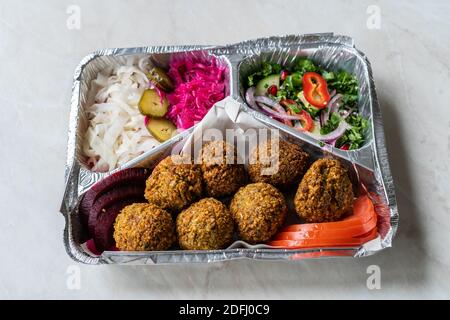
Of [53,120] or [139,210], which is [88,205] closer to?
[139,210]

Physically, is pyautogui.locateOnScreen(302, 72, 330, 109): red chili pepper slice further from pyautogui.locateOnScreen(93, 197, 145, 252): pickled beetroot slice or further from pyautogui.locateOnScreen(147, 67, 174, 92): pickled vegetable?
pyautogui.locateOnScreen(93, 197, 145, 252): pickled beetroot slice

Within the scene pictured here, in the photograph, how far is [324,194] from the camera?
2.85m

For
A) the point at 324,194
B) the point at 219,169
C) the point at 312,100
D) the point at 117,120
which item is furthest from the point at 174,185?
the point at 312,100

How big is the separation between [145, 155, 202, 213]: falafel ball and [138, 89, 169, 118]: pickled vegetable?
49 cm

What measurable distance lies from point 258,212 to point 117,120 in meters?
1.17

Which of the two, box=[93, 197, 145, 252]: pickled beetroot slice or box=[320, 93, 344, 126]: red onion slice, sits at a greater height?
box=[320, 93, 344, 126]: red onion slice

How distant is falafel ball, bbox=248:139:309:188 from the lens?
3006mm

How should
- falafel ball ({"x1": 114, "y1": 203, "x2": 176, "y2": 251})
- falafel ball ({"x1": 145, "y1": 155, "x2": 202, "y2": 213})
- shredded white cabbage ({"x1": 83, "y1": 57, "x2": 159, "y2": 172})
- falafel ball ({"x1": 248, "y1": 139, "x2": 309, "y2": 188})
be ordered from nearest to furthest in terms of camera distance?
1. falafel ball ({"x1": 114, "y1": 203, "x2": 176, "y2": 251})
2. falafel ball ({"x1": 145, "y1": 155, "x2": 202, "y2": 213})
3. falafel ball ({"x1": 248, "y1": 139, "x2": 309, "y2": 188})
4. shredded white cabbage ({"x1": 83, "y1": 57, "x2": 159, "y2": 172})

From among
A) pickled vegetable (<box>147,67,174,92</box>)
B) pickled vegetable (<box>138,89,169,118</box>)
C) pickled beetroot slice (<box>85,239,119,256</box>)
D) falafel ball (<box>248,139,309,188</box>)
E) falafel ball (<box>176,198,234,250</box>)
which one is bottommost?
pickled beetroot slice (<box>85,239,119,256</box>)

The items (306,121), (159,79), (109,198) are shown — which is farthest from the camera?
(159,79)

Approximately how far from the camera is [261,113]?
10.6ft

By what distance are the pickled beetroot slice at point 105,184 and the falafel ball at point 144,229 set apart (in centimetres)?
25

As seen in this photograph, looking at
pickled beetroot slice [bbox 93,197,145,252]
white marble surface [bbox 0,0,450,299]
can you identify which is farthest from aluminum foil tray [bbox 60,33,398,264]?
white marble surface [bbox 0,0,450,299]

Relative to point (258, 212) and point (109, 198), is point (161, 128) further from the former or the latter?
point (258, 212)
